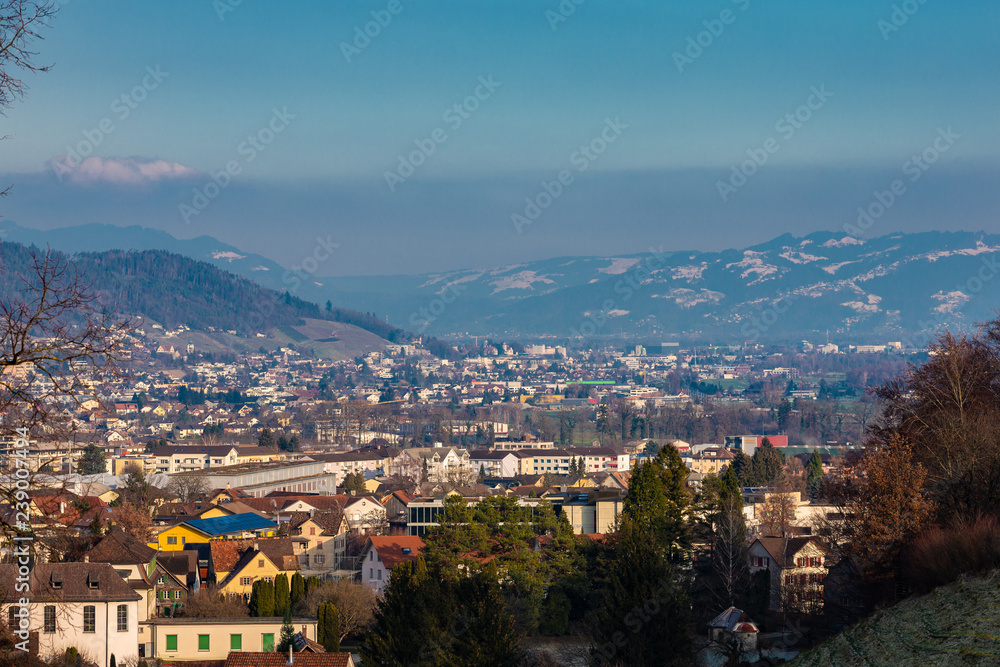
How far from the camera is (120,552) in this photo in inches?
894

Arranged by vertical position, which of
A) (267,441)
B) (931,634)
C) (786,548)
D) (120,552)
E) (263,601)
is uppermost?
(267,441)

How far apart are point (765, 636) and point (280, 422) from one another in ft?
296

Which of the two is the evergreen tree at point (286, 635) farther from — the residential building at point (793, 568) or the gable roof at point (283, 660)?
the residential building at point (793, 568)

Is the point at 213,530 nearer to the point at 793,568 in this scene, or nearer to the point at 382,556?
the point at 382,556

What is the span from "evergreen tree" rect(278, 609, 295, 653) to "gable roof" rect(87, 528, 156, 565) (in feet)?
13.3

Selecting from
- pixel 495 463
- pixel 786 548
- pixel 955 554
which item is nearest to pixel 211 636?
pixel 786 548

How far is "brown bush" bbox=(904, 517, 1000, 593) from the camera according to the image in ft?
35.9

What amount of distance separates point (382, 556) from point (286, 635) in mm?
7713

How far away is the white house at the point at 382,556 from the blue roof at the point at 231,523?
6083mm

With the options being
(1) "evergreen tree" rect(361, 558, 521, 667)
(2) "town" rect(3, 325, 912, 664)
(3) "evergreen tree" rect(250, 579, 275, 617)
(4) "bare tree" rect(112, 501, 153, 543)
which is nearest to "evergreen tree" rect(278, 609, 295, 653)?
(2) "town" rect(3, 325, 912, 664)

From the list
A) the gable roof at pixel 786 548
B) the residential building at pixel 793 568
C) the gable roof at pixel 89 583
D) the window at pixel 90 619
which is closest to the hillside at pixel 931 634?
the residential building at pixel 793 568

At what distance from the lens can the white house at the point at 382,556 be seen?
89.6 feet

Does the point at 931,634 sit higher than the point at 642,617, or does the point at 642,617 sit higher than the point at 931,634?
the point at 931,634

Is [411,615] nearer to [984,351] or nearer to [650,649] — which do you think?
[650,649]
